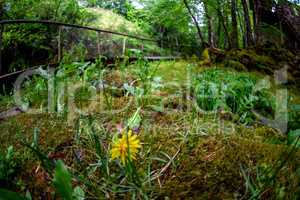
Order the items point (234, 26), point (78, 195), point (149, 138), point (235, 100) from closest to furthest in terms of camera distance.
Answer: point (78, 195) < point (149, 138) < point (235, 100) < point (234, 26)

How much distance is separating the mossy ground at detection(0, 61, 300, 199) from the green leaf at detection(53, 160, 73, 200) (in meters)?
0.37

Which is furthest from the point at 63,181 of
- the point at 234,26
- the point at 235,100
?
the point at 234,26

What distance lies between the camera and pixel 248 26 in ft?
23.5

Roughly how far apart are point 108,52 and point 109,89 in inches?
359

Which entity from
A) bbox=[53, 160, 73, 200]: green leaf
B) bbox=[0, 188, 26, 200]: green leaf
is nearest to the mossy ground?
bbox=[53, 160, 73, 200]: green leaf

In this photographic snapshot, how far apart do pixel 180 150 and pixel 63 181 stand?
0.76 m

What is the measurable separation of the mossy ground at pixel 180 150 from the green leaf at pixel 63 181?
37 cm

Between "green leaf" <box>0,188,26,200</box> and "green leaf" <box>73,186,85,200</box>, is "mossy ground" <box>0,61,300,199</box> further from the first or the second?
"green leaf" <box>0,188,26,200</box>

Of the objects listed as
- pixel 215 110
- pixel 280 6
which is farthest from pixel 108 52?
pixel 215 110

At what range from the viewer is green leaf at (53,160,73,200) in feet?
3.39

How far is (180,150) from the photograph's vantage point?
5.64ft

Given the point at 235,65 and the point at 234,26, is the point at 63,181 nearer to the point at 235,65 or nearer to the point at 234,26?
the point at 235,65

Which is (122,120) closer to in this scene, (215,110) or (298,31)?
(215,110)

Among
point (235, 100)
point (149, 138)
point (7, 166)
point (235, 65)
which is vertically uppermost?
point (235, 65)
